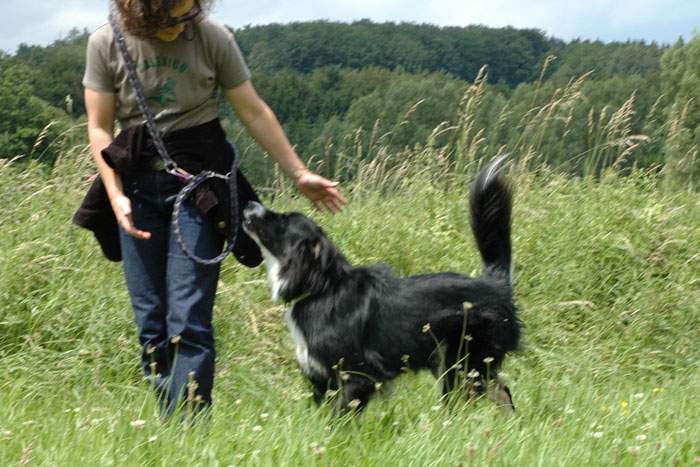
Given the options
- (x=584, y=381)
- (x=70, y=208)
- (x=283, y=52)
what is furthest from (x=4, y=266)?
(x=283, y=52)

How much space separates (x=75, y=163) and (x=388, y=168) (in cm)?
254

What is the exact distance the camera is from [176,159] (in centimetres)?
365

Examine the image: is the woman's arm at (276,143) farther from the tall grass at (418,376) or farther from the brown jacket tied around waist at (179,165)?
the tall grass at (418,376)

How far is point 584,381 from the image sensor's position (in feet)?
15.5

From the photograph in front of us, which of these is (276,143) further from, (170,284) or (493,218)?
(493,218)

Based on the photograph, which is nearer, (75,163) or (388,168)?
(75,163)

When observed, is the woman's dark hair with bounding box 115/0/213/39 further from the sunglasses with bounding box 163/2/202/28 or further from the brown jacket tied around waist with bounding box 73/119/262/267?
the brown jacket tied around waist with bounding box 73/119/262/267

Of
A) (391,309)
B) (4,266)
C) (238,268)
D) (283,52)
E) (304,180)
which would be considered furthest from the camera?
(283,52)

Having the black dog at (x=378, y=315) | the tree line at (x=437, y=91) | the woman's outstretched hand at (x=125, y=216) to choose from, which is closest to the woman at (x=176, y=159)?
the woman's outstretched hand at (x=125, y=216)

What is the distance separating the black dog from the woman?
41 centimetres

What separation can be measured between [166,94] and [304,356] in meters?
1.27

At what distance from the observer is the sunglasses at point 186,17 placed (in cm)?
345

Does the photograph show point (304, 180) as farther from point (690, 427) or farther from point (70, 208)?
point (70, 208)

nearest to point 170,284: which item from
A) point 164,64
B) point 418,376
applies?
point 164,64
